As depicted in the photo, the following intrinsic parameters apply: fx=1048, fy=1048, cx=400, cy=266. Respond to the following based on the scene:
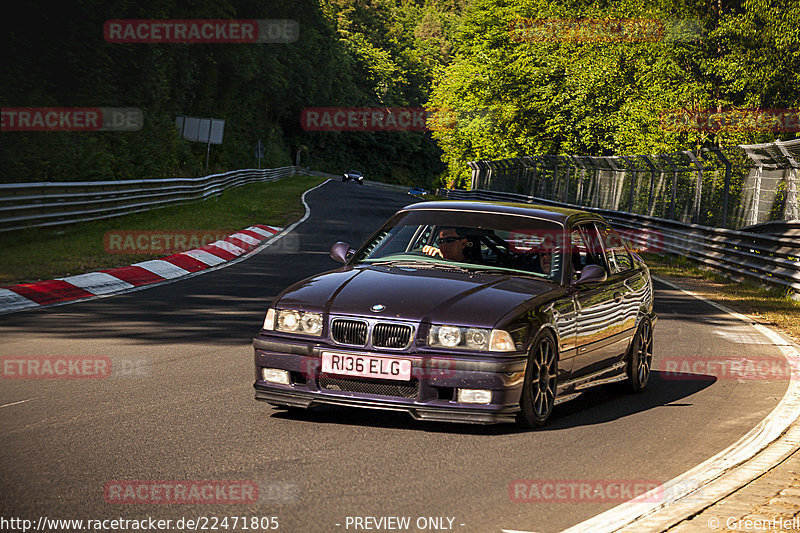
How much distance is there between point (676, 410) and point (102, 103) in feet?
109

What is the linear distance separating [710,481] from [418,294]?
2064 millimetres

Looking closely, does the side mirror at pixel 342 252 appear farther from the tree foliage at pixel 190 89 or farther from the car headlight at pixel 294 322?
the tree foliage at pixel 190 89

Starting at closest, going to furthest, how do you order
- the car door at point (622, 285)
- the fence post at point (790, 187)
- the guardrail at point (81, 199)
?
the car door at point (622, 285) → the guardrail at point (81, 199) → the fence post at point (790, 187)

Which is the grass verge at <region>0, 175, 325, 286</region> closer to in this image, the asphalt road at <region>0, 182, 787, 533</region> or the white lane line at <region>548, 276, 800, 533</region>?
the asphalt road at <region>0, 182, 787, 533</region>

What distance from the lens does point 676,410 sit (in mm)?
7781

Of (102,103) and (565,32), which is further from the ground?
(565,32)

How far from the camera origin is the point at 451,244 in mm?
7637

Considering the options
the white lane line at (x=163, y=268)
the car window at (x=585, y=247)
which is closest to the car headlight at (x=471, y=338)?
the car window at (x=585, y=247)

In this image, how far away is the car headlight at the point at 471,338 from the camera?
20.5 ft

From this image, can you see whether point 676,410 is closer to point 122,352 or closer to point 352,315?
point 352,315

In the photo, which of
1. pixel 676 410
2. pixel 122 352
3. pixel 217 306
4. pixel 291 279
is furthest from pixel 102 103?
pixel 676 410

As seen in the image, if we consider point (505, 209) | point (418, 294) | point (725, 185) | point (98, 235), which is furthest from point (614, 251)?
point (725, 185)

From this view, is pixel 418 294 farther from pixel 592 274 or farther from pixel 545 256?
pixel 592 274

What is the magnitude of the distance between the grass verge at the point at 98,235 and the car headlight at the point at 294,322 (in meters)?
7.84
